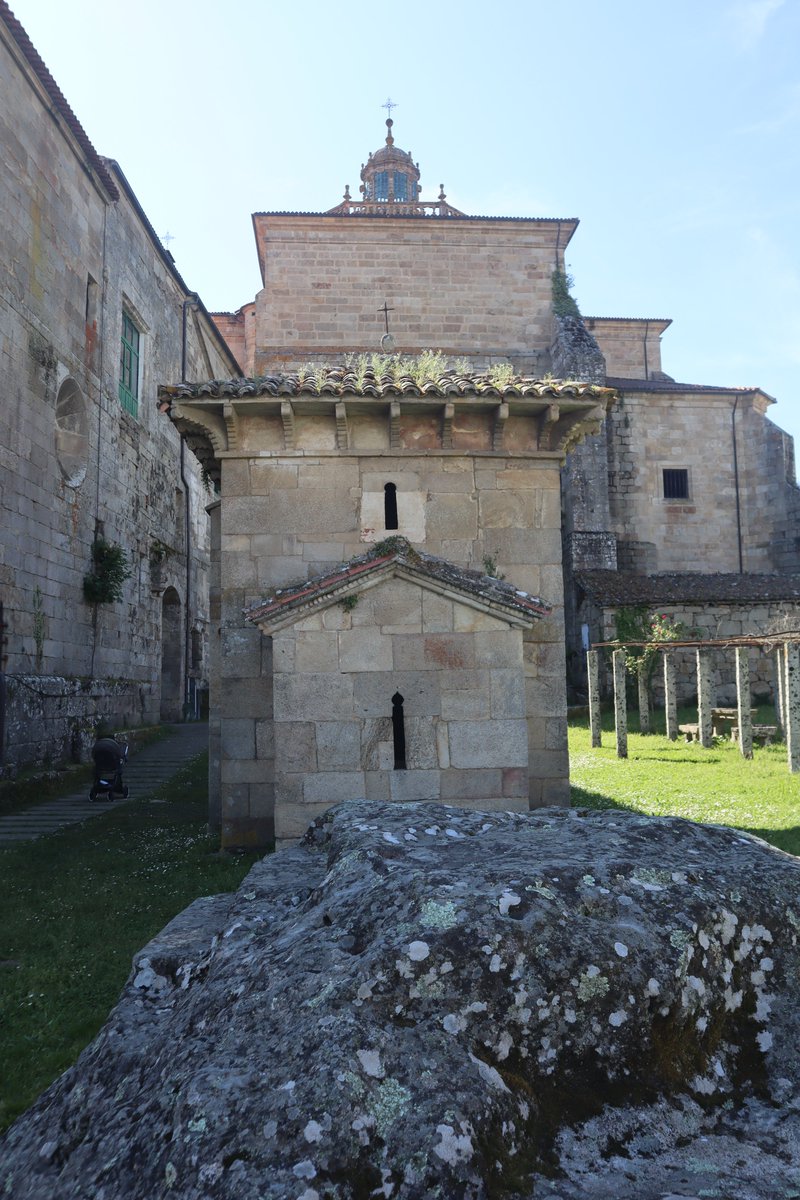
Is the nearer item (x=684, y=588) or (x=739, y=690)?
(x=739, y=690)

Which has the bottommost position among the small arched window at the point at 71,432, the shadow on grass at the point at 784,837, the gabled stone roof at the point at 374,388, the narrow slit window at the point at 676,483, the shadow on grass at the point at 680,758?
the shadow on grass at the point at 784,837

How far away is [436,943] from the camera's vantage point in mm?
1856

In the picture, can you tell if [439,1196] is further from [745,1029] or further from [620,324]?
[620,324]

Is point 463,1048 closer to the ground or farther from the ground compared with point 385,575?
closer to the ground

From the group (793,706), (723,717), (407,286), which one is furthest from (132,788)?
(407,286)

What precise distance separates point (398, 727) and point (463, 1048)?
585 centimetres

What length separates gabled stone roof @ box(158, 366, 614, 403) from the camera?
8.79 metres

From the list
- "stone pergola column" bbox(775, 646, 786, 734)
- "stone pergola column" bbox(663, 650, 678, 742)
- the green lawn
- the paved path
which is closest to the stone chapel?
the green lawn

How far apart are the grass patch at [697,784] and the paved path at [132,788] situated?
23.8 feet

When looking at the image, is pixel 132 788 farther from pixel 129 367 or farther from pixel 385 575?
pixel 129 367

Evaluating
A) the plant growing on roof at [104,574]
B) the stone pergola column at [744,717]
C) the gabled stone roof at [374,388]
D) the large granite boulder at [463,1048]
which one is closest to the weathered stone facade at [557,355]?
the stone pergola column at [744,717]

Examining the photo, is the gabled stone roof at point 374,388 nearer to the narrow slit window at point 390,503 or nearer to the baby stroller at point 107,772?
the narrow slit window at point 390,503

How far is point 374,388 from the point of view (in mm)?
8828

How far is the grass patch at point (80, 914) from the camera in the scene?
440 cm
